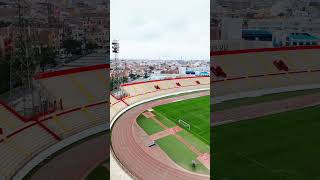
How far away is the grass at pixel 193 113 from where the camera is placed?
44.9 ft

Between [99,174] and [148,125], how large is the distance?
19.6 feet

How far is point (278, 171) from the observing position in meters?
8.79

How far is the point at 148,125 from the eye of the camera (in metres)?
14.7

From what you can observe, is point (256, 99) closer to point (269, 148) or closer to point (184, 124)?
point (184, 124)

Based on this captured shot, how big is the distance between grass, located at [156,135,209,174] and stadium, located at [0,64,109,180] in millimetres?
2180

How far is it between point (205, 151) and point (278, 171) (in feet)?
10.1

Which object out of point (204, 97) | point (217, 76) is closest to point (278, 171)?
point (217, 76)

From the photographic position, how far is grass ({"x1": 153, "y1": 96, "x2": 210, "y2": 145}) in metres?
13.7

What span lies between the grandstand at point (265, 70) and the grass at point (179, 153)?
6244 mm

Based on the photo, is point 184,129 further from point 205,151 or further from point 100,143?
point 100,143

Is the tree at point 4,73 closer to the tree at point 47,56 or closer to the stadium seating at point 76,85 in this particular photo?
the tree at point 47,56

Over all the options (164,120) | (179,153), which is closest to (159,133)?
(164,120)

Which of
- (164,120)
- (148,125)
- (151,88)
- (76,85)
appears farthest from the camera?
(151,88)

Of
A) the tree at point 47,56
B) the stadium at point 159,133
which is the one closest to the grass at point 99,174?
the stadium at point 159,133
